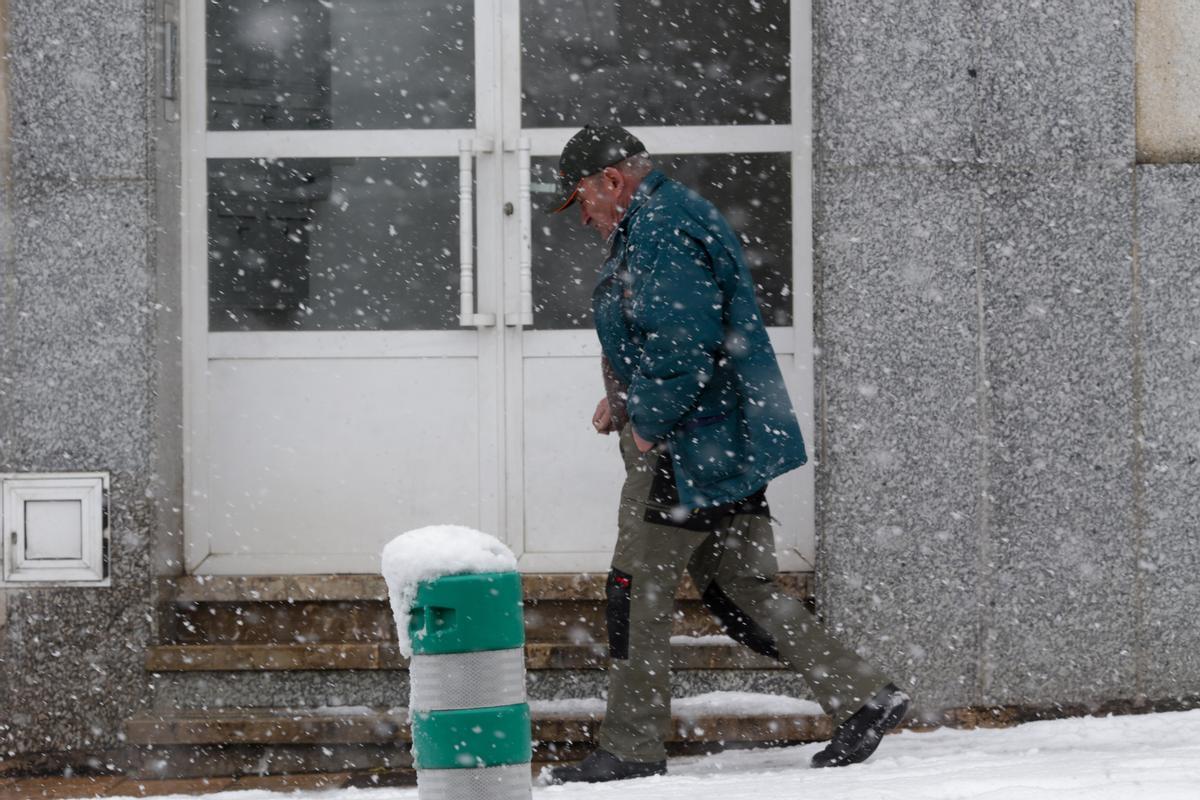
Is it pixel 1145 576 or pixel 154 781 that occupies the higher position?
pixel 1145 576

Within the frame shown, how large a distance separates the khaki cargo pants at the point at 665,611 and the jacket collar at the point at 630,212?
568mm

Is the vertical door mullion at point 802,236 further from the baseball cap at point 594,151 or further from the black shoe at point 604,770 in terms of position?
the black shoe at point 604,770

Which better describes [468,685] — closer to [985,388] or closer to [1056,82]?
[985,388]

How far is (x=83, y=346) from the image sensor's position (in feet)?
16.7

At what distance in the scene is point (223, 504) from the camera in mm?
5445

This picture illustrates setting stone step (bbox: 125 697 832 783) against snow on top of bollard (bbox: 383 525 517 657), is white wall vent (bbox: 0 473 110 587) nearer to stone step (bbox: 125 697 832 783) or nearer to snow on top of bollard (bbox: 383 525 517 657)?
stone step (bbox: 125 697 832 783)

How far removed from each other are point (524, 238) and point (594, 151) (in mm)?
1256

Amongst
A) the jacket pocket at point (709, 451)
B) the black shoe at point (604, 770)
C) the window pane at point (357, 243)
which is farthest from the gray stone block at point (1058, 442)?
the window pane at point (357, 243)

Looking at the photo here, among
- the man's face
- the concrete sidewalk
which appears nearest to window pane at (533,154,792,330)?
the man's face

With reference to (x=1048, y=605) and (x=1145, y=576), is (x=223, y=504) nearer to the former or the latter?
(x=1048, y=605)

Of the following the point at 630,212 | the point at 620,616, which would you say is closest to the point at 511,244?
the point at 630,212

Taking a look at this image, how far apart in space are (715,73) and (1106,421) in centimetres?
199

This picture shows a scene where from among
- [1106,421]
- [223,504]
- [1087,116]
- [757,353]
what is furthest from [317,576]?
[1087,116]

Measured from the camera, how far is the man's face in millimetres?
4234
